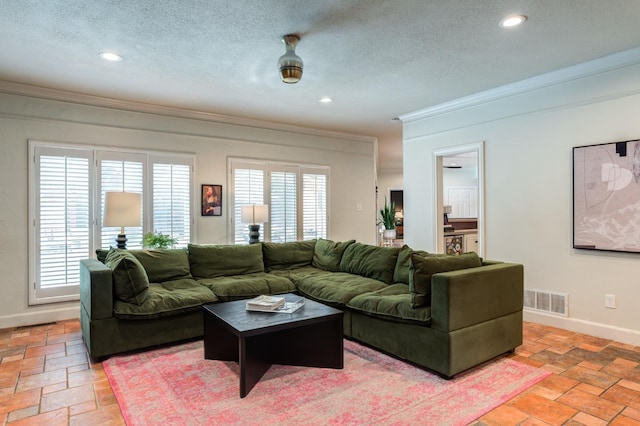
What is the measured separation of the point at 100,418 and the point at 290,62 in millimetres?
2705

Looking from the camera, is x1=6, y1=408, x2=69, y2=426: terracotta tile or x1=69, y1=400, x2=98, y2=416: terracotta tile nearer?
x1=6, y1=408, x2=69, y2=426: terracotta tile

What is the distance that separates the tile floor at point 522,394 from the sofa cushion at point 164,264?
2.92ft

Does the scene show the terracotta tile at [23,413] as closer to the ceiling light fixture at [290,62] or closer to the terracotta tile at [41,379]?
the terracotta tile at [41,379]

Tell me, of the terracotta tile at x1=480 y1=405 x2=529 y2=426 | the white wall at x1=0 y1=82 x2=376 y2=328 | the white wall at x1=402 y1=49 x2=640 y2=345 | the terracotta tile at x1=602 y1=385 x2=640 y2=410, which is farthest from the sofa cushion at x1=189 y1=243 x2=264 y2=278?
the terracotta tile at x1=602 y1=385 x2=640 y2=410

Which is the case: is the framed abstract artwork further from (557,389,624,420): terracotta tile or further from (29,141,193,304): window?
(29,141,193,304): window

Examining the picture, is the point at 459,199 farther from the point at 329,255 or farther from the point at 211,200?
the point at 211,200

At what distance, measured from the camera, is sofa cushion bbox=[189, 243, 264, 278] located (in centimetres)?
426

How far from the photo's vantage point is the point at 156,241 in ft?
14.7

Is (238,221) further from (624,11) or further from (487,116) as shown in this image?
(624,11)

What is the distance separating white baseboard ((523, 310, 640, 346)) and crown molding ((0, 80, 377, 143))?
4.08m

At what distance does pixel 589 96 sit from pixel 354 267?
9.41ft

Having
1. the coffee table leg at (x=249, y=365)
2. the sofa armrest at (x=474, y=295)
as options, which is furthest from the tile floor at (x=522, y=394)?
the coffee table leg at (x=249, y=365)

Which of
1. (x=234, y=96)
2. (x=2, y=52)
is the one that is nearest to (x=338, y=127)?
(x=234, y=96)

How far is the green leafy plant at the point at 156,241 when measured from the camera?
448 centimetres
